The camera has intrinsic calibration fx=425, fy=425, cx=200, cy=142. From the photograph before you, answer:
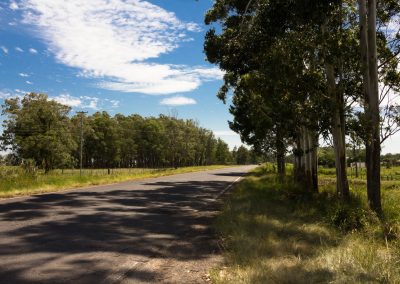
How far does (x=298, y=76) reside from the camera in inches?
564

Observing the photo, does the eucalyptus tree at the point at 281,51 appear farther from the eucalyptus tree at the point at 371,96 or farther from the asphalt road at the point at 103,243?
the asphalt road at the point at 103,243

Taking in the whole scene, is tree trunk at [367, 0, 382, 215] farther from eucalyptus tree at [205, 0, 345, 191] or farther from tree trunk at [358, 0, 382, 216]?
eucalyptus tree at [205, 0, 345, 191]

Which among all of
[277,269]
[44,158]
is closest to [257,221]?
[277,269]

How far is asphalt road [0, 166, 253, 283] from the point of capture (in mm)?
6348

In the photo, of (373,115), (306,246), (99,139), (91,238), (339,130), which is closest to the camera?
(306,246)

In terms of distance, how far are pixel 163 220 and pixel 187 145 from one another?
104 metres

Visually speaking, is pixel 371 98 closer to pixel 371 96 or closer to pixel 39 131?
pixel 371 96

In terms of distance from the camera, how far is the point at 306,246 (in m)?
8.21

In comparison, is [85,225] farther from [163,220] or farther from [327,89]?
[327,89]

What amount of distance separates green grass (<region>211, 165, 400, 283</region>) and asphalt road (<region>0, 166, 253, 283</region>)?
0.57 m

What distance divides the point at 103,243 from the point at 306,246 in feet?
13.0

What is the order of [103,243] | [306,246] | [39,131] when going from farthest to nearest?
[39,131] → [103,243] → [306,246]

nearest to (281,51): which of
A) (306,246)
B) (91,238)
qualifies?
(306,246)

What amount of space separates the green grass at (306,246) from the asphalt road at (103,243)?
0.57 m
